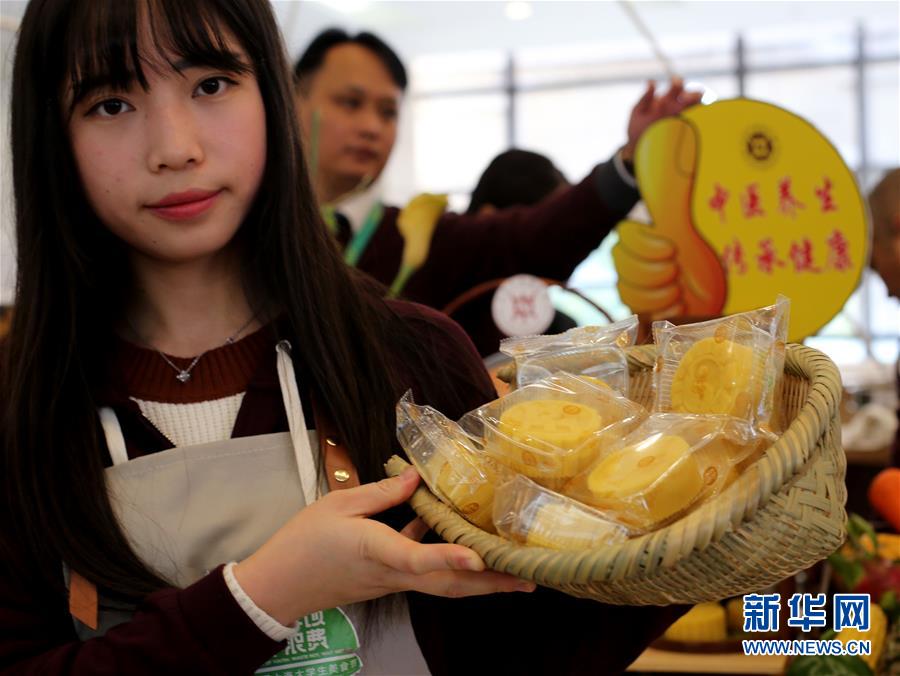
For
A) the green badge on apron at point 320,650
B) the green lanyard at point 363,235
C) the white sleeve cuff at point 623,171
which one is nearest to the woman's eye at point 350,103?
the green lanyard at point 363,235

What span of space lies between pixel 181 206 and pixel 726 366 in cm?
53

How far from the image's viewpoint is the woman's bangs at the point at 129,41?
886 mm

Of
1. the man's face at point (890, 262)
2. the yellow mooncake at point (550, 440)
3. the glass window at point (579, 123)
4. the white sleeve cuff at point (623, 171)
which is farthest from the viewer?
the glass window at point (579, 123)

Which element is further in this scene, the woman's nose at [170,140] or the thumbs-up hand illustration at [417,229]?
the thumbs-up hand illustration at [417,229]

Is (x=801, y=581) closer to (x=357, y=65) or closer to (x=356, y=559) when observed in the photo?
(x=356, y=559)

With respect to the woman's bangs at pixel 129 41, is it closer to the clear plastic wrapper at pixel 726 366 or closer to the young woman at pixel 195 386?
the young woman at pixel 195 386

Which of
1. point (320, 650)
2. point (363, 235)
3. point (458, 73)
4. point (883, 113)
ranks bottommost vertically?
point (320, 650)

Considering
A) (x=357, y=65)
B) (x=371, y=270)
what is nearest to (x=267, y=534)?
(x=371, y=270)

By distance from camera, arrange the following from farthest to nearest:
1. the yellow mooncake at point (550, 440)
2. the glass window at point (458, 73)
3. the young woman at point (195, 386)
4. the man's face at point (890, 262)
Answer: the glass window at point (458, 73) < the man's face at point (890, 262) < the young woman at point (195, 386) < the yellow mooncake at point (550, 440)

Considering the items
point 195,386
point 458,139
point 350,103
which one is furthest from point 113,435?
point 458,139

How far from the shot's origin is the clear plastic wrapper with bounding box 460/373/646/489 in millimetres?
768

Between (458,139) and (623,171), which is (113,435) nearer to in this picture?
(623,171)

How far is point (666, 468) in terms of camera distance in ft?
2.33

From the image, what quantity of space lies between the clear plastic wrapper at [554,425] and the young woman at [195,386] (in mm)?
91
